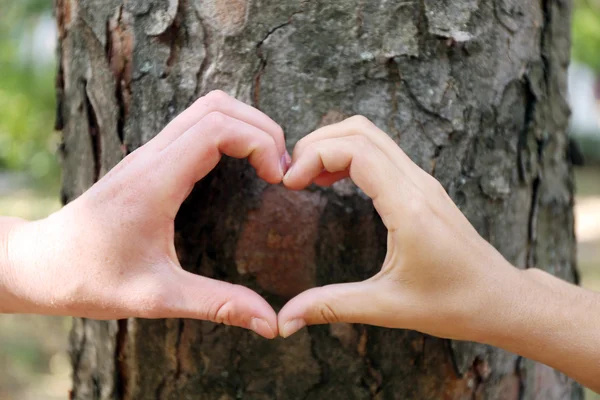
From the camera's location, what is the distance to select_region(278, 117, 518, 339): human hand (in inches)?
37.3

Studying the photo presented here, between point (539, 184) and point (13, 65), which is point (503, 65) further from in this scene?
point (13, 65)

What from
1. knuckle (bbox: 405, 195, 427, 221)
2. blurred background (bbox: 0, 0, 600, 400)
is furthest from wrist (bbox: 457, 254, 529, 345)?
blurred background (bbox: 0, 0, 600, 400)

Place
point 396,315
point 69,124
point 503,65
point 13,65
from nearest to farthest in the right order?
point 396,315
point 503,65
point 69,124
point 13,65

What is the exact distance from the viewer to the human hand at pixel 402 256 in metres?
0.95

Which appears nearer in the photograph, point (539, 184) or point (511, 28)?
point (511, 28)

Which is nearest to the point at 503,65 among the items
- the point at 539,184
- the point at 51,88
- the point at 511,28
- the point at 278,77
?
the point at 511,28

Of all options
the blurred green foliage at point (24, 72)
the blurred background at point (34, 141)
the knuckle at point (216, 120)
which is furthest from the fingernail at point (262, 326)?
the blurred green foliage at point (24, 72)

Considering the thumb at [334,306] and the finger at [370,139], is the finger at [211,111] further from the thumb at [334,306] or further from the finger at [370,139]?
the thumb at [334,306]

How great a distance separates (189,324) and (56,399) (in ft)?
9.30

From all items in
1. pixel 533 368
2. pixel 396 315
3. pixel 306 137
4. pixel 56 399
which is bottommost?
pixel 56 399

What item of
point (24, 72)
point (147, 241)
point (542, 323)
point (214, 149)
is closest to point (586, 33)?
point (24, 72)

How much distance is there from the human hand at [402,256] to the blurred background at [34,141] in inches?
53.6

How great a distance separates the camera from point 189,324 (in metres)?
1.22

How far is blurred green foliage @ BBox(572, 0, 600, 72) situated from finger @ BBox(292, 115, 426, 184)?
10.5 feet
